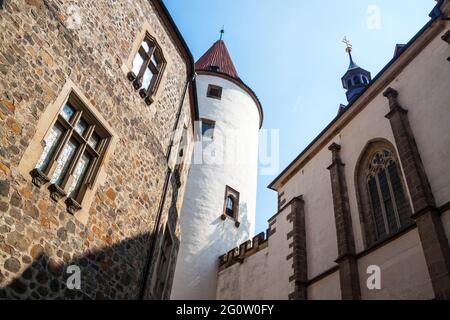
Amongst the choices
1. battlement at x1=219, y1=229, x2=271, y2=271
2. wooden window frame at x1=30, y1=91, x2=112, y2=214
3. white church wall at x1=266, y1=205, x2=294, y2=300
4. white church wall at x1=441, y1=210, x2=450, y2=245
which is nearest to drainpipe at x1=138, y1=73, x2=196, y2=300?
wooden window frame at x1=30, y1=91, x2=112, y2=214

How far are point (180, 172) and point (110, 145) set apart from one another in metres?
4.20

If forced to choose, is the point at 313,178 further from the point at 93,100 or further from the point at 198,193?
the point at 93,100

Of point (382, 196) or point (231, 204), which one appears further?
point (231, 204)

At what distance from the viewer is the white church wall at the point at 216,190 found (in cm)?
1886

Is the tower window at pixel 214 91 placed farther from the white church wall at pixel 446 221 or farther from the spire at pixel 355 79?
the white church wall at pixel 446 221

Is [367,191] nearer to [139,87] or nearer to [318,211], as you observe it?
[318,211]

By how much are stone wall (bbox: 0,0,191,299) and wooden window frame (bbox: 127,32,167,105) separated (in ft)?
0.63

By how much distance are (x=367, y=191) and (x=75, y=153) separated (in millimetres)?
9054

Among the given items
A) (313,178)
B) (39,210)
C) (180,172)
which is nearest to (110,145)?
(39,210)

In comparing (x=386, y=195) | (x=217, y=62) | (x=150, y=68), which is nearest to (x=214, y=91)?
(x=217, y=62)

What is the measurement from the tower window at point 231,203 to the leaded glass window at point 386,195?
397 inches

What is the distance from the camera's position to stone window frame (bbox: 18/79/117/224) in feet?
17.4

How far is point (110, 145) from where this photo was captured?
277 inches

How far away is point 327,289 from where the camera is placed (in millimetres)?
11711
